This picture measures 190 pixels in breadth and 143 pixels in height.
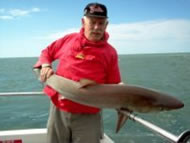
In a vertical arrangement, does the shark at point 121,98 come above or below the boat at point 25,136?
above

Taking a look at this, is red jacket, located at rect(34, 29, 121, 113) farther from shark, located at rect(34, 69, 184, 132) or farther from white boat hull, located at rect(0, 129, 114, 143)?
white boat hull, located at rect(0, 129, 114, 143)

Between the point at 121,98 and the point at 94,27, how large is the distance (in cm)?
69

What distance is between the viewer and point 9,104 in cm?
1942

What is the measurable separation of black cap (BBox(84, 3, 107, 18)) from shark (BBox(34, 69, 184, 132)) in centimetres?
61

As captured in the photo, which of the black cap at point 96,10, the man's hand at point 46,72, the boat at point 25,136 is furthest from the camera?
the boat at point 25,136

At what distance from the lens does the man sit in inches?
112

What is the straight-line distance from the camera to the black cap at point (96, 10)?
111 inches

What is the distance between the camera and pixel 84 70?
2.85m

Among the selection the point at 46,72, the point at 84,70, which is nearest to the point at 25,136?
the point at 46,72

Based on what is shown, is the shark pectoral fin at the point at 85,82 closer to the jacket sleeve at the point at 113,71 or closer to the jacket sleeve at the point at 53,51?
the jacket sleeve at the point at 113,71

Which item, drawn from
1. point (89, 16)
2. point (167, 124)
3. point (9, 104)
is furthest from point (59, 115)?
point (9, 104)

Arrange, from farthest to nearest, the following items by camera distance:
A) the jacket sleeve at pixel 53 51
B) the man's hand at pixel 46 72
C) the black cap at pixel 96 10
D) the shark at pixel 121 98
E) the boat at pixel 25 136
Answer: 1. the boat at pixel 25 136
2. the jacket sleeve at pixel 53 51
3. the man's hand at pixel 46 72
4. the black cap at pixel 96 10
5. the shark at pixel 121 98

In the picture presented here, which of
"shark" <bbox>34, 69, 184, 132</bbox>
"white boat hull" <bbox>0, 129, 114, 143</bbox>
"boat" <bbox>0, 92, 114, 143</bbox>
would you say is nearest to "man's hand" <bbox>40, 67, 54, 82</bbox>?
"shark" <bbox>34, 69, 184, 132</bbox>

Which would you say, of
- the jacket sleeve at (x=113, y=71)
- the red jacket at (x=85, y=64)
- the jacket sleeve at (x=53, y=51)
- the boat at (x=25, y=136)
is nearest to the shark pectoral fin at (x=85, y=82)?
the red jacket at (x=85, y=64)
